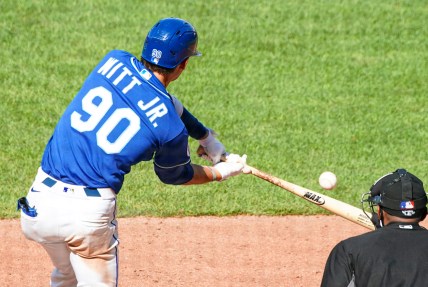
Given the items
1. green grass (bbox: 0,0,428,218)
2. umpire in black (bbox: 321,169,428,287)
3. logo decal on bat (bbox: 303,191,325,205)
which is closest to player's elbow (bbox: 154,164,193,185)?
logo decal on bat (bbox: 303,191,325,205)

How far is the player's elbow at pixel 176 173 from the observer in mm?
5621

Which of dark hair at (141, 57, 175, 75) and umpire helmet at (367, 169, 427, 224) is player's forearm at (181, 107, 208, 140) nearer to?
dark hair at (141, 57, 175, 75)

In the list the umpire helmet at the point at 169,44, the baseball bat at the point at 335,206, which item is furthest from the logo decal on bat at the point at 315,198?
the umpire helmet at the point at 169,44

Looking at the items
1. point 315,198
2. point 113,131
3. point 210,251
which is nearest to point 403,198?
point 113,131

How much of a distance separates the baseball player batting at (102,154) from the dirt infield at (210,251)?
6.45 feet

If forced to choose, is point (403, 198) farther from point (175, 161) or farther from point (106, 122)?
point (106, 122)

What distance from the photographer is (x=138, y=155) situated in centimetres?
536

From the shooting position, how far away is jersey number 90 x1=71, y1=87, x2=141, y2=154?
17.3ft

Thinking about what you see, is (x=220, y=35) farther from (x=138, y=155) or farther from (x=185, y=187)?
(x=138, y=155)

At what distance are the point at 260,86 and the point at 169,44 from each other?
5.91 m

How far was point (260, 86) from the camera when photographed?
11398mm

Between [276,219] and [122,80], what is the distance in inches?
144

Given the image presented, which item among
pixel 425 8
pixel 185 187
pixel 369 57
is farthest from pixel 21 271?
pixel 425 8

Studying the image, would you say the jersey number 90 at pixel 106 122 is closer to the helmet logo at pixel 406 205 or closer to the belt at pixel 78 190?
the belt at pixel 78 190
